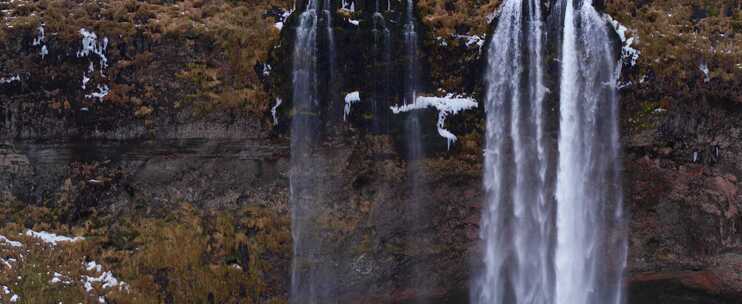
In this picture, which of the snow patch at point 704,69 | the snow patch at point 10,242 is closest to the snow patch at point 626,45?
the snow patch at point 704,69

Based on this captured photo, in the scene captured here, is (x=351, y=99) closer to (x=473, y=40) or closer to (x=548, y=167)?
(x=473, y=40)

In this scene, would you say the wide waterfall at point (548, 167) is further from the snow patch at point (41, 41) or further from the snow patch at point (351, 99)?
the snow patch at point (41, 41)

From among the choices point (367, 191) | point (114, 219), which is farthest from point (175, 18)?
point (367, 191)

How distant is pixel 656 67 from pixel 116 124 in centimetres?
1333

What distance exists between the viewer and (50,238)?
56.5ft

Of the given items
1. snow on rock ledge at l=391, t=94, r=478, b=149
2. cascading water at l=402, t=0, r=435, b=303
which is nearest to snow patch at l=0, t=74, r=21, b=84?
cascading water at l=402, t=0, r=435, b=303

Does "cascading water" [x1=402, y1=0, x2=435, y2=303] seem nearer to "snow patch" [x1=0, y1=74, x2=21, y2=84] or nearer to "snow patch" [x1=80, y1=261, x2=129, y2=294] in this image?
"snow patch" [x1=80, y1=261, x2=129, y2=294]

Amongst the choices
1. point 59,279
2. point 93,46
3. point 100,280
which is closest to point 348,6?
point 93,46

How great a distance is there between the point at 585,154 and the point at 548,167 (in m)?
0.95

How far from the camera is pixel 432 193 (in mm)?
18656

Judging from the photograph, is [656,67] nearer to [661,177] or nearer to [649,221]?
[661,177]

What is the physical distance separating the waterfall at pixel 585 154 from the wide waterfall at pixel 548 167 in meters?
0.02

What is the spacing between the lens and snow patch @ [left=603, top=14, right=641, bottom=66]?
17.9 m

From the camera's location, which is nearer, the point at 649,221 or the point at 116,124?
the point at 116,124
